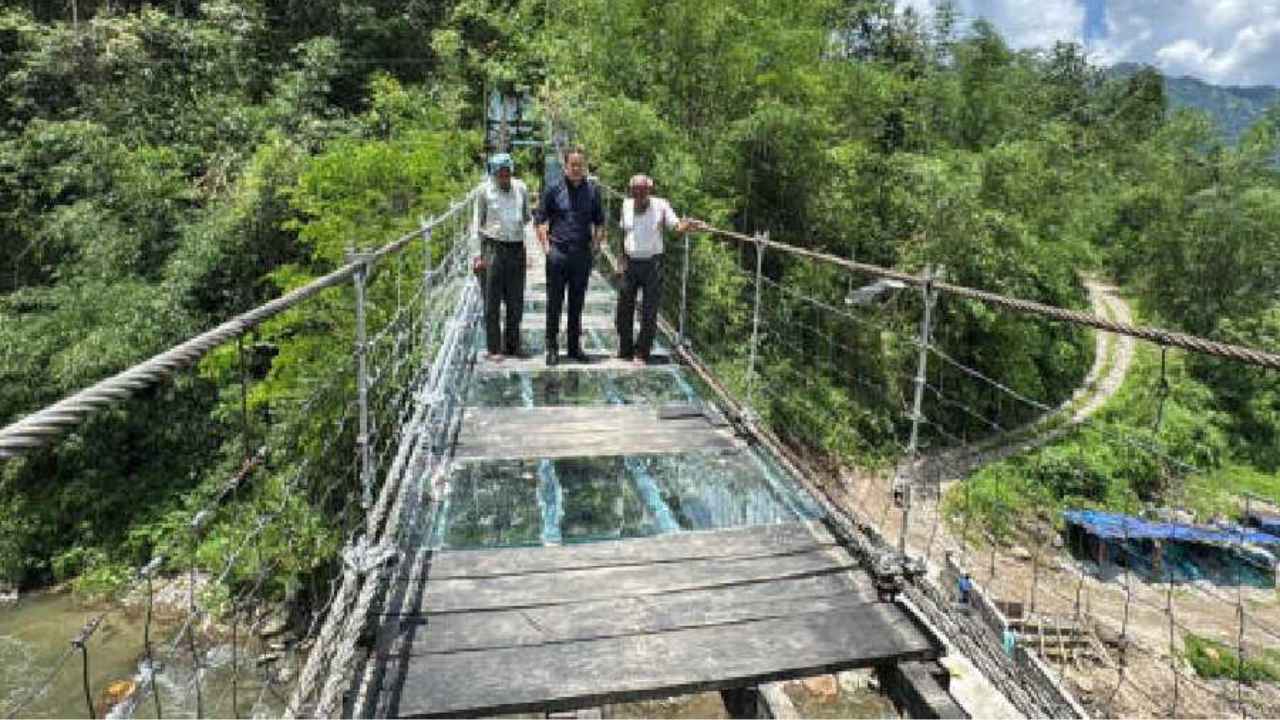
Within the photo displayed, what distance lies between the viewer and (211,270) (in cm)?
1433

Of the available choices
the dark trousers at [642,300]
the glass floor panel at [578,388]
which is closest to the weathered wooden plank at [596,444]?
the glass floor panel at [578,388]

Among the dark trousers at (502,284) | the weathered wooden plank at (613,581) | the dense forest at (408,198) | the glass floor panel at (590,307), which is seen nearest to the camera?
the weathered wooden plank at (613,581)

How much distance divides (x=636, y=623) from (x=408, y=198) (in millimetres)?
10827

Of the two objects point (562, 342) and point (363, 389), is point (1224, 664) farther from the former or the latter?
point (363, 389)

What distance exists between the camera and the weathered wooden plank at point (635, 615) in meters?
2.62

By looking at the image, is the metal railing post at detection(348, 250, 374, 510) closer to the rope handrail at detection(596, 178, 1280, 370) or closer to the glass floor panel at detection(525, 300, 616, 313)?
the rope handrail at detection(596, 178, 1280, 370)

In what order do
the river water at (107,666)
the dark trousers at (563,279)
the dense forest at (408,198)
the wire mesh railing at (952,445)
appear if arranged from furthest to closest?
1. the dense forest at (408,198)
2. the wire mesh railing at (952,445)
3. the river water at (107,666)
4. the dark trousers at (563,279)

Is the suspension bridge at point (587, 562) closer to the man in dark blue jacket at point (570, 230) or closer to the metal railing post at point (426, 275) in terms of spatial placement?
the metal railing post at point (426, 275)

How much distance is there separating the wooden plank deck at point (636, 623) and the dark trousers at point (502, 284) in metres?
3.02

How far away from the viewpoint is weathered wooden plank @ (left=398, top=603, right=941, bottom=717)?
234 cm

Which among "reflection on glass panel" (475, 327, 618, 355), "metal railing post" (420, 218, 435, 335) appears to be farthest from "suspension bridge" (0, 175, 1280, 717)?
"reflection on glass panel" (475, 327, 618, 355)

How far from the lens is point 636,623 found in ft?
8.97

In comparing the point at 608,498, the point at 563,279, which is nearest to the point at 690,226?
the point at 563,279

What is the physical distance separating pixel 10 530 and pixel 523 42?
1587 centimetres
